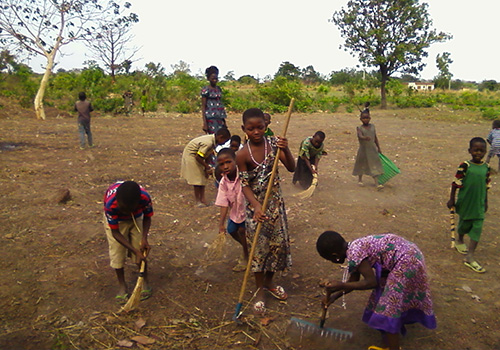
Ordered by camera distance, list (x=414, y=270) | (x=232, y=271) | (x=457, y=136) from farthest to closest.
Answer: (x=457, y=136)
(x=232, y=271)
(x=414, y=270)

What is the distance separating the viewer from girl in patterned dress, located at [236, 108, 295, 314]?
3.03 metres

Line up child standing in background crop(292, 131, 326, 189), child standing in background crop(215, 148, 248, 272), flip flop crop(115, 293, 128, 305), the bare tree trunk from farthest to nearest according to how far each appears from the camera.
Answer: the bare tree trunk
child standing in background crop(292, 131, 326, 189)
child standing in background crop(215, 148, 248, 272)
flip flop crop(115, 293, 128, 305)

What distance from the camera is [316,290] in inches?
141

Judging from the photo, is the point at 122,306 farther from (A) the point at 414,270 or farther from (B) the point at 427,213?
(B) the point at 427,213

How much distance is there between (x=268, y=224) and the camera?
3.14m

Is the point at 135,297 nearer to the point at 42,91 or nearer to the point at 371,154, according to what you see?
the point at 371,154

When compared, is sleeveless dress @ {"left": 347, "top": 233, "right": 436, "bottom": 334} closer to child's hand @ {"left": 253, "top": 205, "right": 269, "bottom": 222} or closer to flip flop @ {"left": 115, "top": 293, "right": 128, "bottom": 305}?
child's hand @ {"left": 253, "top": 205, "right": 269, "bottom": 222}

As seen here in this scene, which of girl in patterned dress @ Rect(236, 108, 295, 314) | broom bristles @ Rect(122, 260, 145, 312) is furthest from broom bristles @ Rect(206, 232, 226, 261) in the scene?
broom bristles @ Rect(122, 260, 145, 312)

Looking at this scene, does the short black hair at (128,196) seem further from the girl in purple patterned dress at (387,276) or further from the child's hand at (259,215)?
the girl in purple patterned dress at (387,276)

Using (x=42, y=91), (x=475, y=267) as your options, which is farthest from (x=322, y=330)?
(x=42, y=91)

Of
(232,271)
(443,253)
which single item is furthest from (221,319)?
(443,253)

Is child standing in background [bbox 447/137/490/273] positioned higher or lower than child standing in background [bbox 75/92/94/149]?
lower

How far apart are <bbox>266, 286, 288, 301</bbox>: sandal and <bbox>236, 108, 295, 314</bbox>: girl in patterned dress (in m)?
0.17

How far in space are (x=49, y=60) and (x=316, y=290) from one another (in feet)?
51.2
